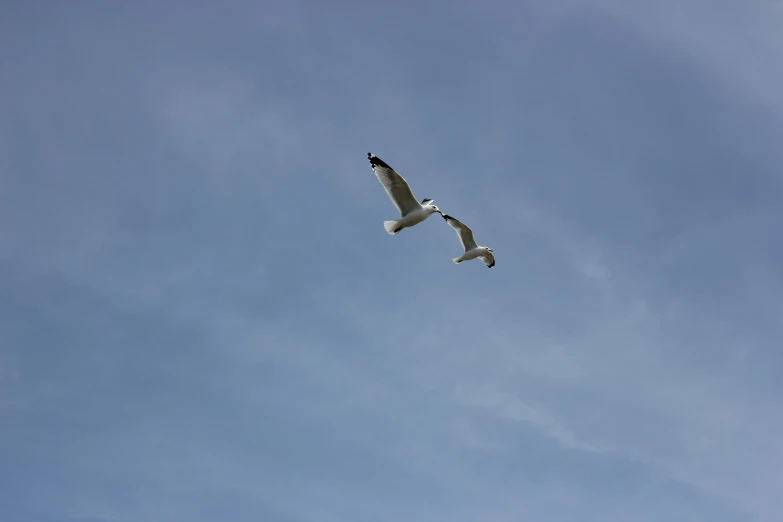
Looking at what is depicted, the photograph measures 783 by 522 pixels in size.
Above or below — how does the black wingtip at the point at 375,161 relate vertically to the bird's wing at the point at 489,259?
below

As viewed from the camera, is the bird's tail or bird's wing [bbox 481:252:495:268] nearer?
the bird's tail

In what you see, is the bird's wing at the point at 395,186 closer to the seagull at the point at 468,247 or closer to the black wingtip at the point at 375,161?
the black wingtip at the point at 375,161

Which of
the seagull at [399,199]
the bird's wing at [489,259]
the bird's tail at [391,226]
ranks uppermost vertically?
the bird's wing at [489,259]

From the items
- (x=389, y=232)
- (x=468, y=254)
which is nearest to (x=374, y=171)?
(x=389, y=232)

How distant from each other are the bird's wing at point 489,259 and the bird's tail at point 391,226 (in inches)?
237

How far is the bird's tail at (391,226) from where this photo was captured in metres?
29.2

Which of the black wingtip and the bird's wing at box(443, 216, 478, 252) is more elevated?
the bird's wing at box(443, 216, 478, 252)

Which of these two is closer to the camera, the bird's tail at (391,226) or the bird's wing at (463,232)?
the bird's tail at (391,226)

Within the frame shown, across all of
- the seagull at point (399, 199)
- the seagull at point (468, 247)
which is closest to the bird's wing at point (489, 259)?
the seagull at point (468, 247)

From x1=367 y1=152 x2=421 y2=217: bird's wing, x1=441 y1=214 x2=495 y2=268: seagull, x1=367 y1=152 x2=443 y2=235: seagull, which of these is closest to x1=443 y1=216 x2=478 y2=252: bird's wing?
x1=441 y1=214 x2=495 y2=268: seagull

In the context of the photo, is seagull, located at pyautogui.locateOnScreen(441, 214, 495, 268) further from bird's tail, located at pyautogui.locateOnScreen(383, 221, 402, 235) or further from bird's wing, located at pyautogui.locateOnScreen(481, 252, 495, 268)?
bird's tail, located at pyautogui.locateOnScreen(383, 221, 402, 235)

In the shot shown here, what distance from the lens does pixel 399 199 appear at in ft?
96.1

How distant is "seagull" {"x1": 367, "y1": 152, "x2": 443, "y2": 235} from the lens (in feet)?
94.6

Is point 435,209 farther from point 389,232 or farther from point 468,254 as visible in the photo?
point 468,254
